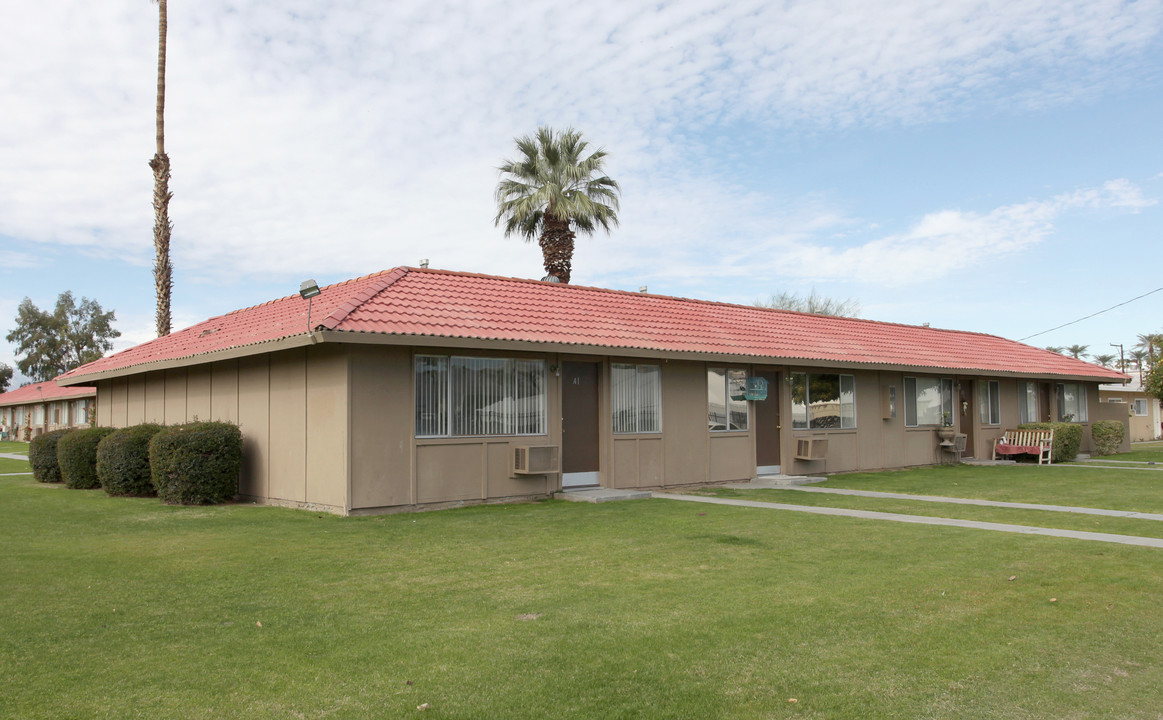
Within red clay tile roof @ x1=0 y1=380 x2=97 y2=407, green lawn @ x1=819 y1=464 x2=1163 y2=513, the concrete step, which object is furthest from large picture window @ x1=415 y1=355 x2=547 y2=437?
red clay tile roof @ x1=0 y1=380 x2=97 y2=407

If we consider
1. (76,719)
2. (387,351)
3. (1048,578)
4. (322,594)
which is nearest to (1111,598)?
(1048,578)

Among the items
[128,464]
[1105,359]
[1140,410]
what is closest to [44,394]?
[128,464]

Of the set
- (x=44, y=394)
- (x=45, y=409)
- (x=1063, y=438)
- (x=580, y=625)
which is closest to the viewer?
(x=580, y=625)

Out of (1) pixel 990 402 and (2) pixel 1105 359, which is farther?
(2) pixel 1105 359

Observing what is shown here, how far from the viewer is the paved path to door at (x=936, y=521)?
916 centimetres

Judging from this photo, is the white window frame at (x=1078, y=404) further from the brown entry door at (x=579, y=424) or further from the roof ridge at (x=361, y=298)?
the roof ridge at (x=361, y=298)

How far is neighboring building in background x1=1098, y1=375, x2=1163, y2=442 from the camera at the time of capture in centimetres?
4066

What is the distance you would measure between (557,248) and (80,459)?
46.1ft

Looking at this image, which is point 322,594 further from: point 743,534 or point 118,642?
point 743,534

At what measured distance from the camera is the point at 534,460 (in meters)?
13.1

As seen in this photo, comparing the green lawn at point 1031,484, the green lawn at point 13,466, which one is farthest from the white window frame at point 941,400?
the green lawn at point 13,466

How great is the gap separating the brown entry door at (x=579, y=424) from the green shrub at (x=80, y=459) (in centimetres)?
905

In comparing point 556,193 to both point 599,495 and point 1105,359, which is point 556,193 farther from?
point 1105,359

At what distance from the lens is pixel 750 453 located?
16609 mm
